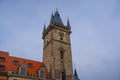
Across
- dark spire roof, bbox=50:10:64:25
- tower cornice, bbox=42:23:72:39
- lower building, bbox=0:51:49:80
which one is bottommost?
lower building, bbox=0:51:49:80

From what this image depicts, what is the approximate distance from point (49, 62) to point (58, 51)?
4.24 metres

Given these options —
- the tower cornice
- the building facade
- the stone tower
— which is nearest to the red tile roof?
the building facade

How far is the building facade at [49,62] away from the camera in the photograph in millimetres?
51938

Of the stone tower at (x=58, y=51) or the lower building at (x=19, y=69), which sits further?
the stone tower at (x=58, y=51)

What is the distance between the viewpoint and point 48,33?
66.6 meters

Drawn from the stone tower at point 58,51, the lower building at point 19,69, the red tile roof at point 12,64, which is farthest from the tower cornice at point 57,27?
the lower building at point 19,69

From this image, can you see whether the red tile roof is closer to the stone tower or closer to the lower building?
the lower building

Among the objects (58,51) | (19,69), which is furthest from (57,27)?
(19,69)

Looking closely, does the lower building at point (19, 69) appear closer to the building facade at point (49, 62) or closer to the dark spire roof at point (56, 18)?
the building facade at point (49, 62)

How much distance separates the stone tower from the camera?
189 feet

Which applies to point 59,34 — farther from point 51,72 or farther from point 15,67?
point 15,67

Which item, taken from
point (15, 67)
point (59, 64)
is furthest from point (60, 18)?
point (15, 67)

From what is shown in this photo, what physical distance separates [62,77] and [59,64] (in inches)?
153

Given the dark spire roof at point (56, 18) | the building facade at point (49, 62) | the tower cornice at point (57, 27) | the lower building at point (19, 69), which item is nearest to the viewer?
the lower building at point (19, 69)
